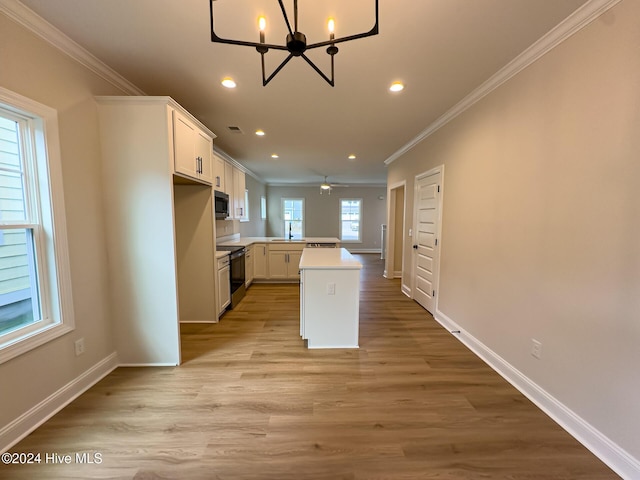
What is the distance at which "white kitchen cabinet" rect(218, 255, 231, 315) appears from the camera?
3445 mm

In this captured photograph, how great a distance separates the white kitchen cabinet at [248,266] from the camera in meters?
4.83

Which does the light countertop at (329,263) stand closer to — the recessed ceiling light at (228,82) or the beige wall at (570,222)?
the beige wall at (570,222)

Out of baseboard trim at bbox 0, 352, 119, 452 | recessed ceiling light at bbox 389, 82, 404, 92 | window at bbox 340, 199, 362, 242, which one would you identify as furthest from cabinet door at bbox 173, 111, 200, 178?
window at bbox 340, 199, 362, 242

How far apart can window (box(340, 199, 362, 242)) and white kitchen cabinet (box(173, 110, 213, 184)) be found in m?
6.96

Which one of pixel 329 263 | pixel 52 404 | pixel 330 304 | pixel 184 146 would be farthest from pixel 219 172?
pixel 52 404

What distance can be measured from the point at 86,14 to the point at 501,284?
147 inches

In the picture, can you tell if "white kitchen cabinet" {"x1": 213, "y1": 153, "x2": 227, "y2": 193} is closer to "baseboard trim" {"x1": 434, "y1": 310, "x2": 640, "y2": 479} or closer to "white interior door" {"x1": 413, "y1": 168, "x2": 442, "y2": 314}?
"white interior door" {"x1": 413, "y1": 168, "x2": 442, "y2": 314}

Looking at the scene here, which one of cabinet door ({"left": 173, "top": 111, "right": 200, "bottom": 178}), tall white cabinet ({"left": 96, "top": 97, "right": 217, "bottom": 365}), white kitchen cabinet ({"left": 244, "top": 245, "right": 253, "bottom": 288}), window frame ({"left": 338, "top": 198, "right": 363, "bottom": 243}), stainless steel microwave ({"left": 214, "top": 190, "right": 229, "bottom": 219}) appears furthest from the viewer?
window frame ({"left": 338, "top": 198, "right": 363, "bottom": 243})

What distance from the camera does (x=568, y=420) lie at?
1.69 m

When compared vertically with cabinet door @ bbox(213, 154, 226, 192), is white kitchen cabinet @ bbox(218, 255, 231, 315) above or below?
below

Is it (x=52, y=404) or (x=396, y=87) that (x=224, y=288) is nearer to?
(x=52, y=404)

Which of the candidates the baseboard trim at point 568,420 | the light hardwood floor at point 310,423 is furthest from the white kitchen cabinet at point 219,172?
the baseboard trim at point 568,420

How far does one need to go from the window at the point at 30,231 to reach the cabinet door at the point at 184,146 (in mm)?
778

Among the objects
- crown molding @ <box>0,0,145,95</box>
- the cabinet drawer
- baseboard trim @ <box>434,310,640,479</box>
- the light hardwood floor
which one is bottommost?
the light hardwood floor
